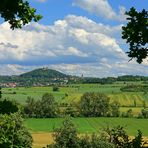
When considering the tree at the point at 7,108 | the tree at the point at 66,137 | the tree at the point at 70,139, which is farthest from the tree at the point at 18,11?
the tree at the point at 66,137

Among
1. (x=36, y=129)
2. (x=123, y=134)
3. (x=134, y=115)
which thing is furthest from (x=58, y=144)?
(x=134, y=115)

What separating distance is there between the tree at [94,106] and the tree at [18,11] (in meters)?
146

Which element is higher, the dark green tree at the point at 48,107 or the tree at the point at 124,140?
the tree at the point at 124,140

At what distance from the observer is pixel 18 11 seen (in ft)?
30.9

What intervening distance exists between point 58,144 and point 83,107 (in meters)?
99.9

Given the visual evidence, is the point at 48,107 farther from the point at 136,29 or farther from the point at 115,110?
the point at 136,29

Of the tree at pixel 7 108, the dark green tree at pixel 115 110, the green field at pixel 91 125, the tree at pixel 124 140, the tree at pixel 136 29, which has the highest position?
the tree at pixel 136 29

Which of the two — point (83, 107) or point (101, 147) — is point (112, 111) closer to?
point (83, 107)

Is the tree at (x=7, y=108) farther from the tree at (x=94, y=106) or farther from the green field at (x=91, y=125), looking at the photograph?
the tree at (x=94, y=106)

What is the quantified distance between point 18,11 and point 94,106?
14712 centimetres

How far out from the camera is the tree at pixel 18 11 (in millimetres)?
9297

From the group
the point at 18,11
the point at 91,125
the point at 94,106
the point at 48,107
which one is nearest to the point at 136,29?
the point at 18,11

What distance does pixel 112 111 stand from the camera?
156 metres

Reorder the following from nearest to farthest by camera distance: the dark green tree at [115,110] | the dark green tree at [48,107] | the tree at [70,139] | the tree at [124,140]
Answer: the tree at [124,140] < the tree at [70,139] < the dark green tree at [48,107] < the dark green tree at [115,110]
